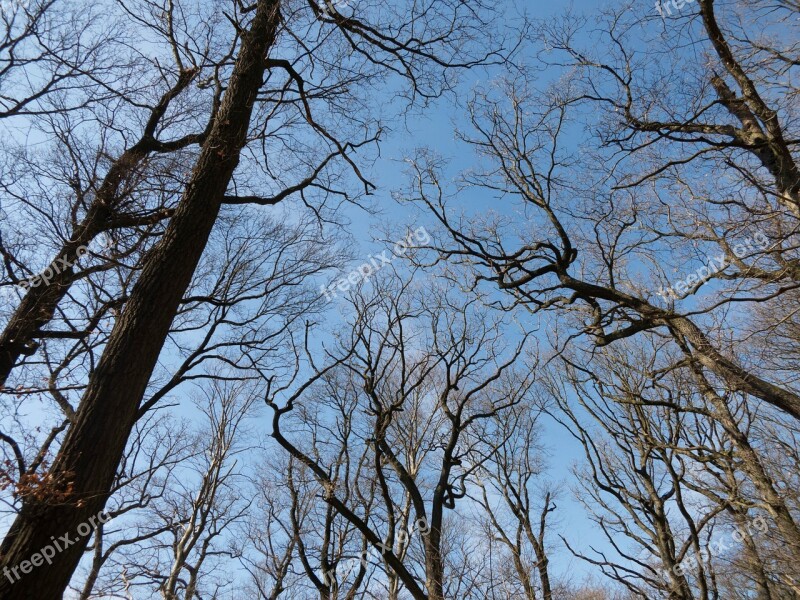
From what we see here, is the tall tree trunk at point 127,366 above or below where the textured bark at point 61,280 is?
below

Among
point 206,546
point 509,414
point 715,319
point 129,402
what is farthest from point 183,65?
point 206,546

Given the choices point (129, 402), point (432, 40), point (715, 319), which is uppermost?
point (432, 40)

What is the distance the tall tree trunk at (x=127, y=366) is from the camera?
2.79 meters

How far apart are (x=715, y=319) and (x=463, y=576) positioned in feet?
16.5

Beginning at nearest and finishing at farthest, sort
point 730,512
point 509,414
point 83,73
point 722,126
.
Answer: point 722,126, point 83,73, point 730,512, point 509,414

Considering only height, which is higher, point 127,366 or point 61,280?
point 61,280

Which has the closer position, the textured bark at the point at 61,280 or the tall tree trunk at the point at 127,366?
the tall tree trunk at the point at 127,366

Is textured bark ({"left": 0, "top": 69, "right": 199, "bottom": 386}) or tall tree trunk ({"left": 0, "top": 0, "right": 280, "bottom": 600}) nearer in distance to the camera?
tall tree trunk ({"left": 0, "top": 0, "right": 280, "bottom": 600})

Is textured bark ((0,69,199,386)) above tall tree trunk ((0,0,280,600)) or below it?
above

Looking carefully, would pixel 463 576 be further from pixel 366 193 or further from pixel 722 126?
pixel 722 126

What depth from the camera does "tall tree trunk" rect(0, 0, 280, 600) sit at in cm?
279

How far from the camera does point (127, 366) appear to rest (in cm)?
338

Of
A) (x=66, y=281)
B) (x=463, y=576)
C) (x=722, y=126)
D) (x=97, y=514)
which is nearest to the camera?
(x=97, y=514)

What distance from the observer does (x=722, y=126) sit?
5734 mm
